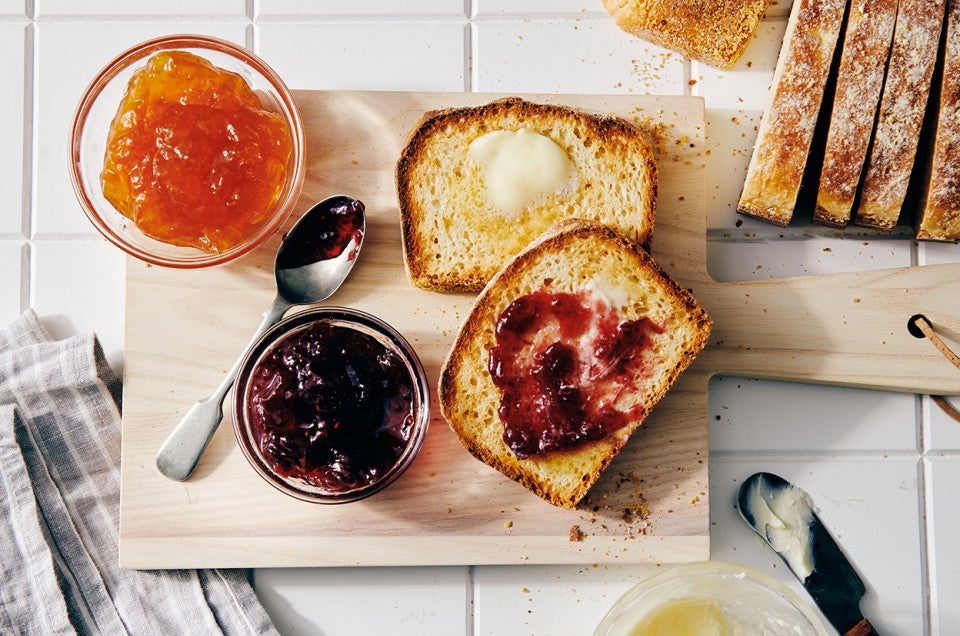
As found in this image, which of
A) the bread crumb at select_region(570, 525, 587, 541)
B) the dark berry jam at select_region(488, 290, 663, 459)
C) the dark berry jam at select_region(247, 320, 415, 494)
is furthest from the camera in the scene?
the bread crumb at select_region(570, 525, 587, 541)

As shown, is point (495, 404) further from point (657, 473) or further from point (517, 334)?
point (657, 473)

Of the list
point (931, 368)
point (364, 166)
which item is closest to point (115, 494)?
point (364, 166)

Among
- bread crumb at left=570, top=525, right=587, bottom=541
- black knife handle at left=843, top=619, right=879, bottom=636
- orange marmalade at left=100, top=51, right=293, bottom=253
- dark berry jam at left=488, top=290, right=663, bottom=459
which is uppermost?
orange marmalade at left=100, top=51, right=293, bottom=253

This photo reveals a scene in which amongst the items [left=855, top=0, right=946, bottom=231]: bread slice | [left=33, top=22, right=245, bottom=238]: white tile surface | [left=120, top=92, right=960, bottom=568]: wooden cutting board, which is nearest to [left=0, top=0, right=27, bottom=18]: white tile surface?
[left=33, top=22, right=245, bottom=238]: white tile surface

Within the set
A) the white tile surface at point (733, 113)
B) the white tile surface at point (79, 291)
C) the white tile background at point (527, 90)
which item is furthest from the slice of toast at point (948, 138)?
the white tile surface at point (79, 291)

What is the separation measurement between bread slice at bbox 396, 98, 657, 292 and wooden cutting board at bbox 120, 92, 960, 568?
0.07 metres

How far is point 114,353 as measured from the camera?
212 cm

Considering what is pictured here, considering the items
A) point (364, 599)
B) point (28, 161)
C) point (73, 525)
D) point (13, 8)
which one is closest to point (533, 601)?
point (364, 599)

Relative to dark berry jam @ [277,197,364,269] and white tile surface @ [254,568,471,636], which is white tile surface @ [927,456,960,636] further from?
dark berry jam @ [277,197,364,269]

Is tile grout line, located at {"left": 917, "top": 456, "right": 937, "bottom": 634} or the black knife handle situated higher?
tile grout line, located at {"left": 917, "top": 456, "right": 937, "bottom": 634}

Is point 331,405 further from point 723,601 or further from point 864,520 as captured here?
point 864,520

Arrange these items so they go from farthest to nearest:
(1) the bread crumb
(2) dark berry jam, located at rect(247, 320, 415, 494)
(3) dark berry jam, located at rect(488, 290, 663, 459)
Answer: (1) the bread crumb
(3) dark berry jam, located at rect(488, 290, 663, 459)
(2) dark berry jam, located at rect(247, 320, 415, 494)

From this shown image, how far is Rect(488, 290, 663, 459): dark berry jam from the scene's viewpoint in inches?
73.4

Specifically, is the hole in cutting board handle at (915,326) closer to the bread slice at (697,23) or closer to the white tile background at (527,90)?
the white tile background at (527,90)
